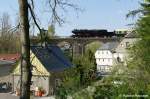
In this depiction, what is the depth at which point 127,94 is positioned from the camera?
12367 mm

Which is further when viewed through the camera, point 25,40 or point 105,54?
point 105,54

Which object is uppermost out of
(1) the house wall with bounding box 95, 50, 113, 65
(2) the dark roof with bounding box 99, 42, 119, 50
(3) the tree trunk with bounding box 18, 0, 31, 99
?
(3) the tree trunk with bounding box 18, 0, 31, 99

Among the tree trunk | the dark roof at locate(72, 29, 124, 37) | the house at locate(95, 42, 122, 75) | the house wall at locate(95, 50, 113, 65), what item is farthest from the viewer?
the house wall at locate(95, 50, 113, 65)

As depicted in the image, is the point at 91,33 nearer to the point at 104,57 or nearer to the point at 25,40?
the point at 104,57

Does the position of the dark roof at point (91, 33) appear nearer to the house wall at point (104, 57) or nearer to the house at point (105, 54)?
the house at point (105, 54)

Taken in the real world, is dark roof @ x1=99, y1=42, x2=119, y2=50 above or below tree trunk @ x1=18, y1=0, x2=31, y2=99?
below

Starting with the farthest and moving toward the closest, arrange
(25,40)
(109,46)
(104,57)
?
(104,57)
(109,46)
(25,40)

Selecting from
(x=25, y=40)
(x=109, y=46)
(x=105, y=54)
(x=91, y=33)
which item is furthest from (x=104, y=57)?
(x=25, y=40)

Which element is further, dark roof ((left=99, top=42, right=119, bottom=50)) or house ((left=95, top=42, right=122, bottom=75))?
house ((left=95, top=42, right=122, bottom=75))

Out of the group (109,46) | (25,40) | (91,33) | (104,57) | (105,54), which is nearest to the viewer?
(25,40)

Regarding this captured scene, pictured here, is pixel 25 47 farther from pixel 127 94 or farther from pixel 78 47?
pixel 78 47

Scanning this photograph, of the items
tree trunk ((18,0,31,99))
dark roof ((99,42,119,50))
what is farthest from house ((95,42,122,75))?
tree trunk ((18,0,31,99))

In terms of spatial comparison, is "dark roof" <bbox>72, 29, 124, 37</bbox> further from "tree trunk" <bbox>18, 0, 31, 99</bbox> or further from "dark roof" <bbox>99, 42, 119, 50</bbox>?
"tree trunk" <bbox>18, 0, 31, 99</bbox>

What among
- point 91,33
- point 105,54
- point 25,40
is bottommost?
point 105,54
